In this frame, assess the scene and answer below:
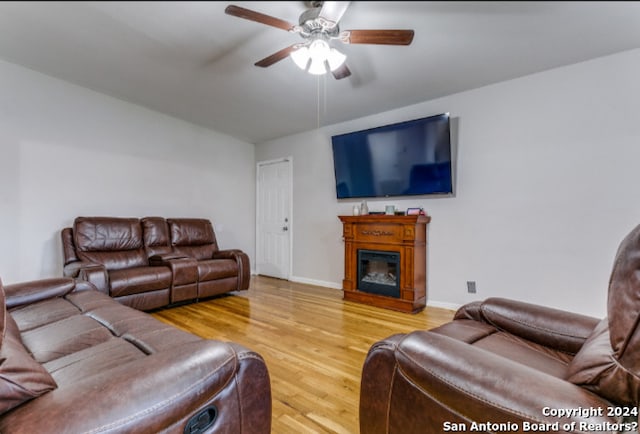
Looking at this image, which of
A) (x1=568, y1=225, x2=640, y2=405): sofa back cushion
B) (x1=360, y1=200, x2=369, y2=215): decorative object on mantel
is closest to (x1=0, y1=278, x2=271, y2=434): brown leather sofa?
(x1=568, y1=225, x2=640, y2=405): sofa back cushion

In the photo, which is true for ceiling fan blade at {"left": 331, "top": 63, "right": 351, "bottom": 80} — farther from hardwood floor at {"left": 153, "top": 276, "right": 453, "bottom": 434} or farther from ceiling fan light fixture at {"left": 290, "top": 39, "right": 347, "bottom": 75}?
hardwood floor at {"left": 153, "top": 276, "right": 453, "bottom": 434}

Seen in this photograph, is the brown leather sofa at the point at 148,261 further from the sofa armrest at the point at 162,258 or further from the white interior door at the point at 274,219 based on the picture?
the white interior door at the point at 274,219

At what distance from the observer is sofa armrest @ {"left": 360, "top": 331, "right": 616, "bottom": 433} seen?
2.11ft

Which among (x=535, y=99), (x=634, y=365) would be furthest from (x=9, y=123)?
(x=535, y=99)

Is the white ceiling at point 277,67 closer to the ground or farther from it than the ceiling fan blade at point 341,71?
farther from it

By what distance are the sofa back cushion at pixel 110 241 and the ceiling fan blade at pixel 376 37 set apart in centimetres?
319

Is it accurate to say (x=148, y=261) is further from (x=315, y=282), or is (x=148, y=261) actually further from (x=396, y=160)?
Result: (x=396, y=160)

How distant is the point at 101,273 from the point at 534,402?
323 centimetres

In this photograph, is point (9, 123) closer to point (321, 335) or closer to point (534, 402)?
point (321, 335)

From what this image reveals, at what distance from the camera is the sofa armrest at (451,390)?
2.11ft

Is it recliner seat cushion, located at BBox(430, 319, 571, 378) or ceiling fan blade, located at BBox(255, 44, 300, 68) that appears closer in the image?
recliner seat cushion, located at BBox(430, 319, 571, 378)

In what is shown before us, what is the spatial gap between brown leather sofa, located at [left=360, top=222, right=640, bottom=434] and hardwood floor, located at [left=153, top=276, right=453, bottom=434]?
0.60 meters

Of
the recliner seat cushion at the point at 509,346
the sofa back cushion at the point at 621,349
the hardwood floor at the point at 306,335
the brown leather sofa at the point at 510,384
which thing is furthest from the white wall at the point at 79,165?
the sofa back cushion at the point at 621,349

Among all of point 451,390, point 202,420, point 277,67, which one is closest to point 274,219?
point 277,67
